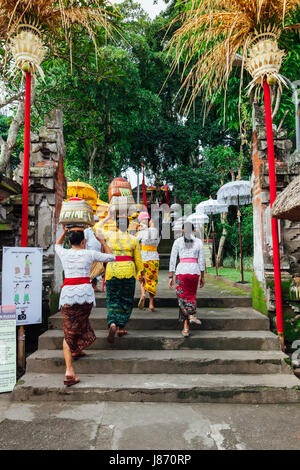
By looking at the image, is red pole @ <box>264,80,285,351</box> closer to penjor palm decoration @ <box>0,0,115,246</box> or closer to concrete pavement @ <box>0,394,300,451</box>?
concrete pavement @ <box>0,394,300,451</box>

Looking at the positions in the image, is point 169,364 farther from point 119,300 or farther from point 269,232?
point 269,232

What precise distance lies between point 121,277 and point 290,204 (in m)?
2.30

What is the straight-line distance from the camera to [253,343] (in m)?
4.12

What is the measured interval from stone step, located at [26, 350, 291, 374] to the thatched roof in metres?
1.73

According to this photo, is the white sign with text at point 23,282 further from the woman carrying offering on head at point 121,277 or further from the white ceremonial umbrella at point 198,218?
the white ceremonial umbrella at point 198,218

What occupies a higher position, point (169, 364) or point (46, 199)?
point (46, 199)

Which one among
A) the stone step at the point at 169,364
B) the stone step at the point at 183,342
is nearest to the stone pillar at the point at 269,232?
the stone step at the point at 183,342

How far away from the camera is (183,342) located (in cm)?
416

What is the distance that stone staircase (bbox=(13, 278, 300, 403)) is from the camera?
332 cm

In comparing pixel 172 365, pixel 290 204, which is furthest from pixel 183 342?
pixel 290 204

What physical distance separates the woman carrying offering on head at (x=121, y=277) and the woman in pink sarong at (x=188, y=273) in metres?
0.61

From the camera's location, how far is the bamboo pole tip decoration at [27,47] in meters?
4.01

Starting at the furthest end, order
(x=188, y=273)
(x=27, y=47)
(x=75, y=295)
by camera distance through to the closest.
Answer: (x=188, y=273) → (x=27, y=47) → (x=75, y=295)

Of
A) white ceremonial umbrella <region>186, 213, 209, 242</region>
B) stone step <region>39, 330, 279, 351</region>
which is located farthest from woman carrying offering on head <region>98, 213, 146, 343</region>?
white ceremonial umbrella <region>186, 213, 209, 242</region>
